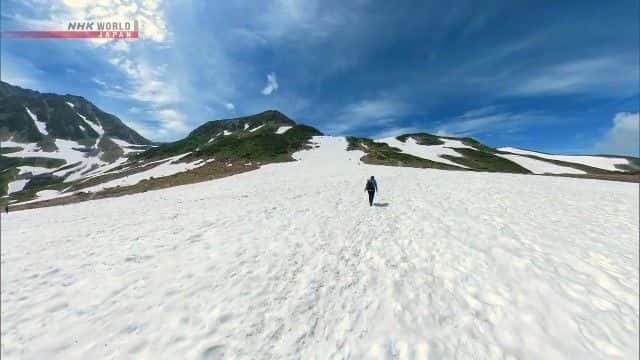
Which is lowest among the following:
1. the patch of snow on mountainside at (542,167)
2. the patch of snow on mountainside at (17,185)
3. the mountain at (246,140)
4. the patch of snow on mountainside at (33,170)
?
the patch of snow on mountainside at (17,185)

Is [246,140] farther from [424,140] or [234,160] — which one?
[424,140]

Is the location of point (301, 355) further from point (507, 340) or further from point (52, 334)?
point (52, 334)

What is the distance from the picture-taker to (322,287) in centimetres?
829

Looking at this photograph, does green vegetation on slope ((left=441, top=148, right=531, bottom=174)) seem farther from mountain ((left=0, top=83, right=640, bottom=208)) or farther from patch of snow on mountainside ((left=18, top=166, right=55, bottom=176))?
patch of snow on mountainside ((left=18, top=166, right=55, bottom=176))

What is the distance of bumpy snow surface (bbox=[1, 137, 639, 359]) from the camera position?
243 inches

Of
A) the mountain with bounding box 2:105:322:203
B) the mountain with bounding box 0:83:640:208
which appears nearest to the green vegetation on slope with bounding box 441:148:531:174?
the mountain with bounding box 0:83:640:208

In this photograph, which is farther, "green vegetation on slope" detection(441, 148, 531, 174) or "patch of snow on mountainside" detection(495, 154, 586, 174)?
"patch of snow on mountainside" detection(495, 154, 586, 174)

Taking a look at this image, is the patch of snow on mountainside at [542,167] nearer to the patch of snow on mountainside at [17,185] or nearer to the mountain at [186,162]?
the mountain at [186,162]

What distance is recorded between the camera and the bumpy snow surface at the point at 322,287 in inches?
243

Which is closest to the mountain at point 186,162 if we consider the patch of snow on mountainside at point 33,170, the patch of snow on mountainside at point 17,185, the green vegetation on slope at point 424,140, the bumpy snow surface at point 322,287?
the patch of snow on mountainside at point 17,185

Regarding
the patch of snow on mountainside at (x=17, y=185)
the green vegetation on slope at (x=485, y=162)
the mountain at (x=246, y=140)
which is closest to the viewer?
the mountain at (x=246, y=140)

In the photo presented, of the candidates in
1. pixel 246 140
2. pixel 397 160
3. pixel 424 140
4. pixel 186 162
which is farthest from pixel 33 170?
pixel 424 140

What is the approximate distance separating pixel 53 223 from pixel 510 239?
22.2m

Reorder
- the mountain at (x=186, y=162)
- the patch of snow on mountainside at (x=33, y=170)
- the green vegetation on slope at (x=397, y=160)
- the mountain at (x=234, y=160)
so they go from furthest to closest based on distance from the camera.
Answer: the patch of snow on mountainside at (x=33, y=170), the green vegetation on slope at (x=397, y=160), the mountain at (x=234, y=160), the mountain at (x=186, y=162)
